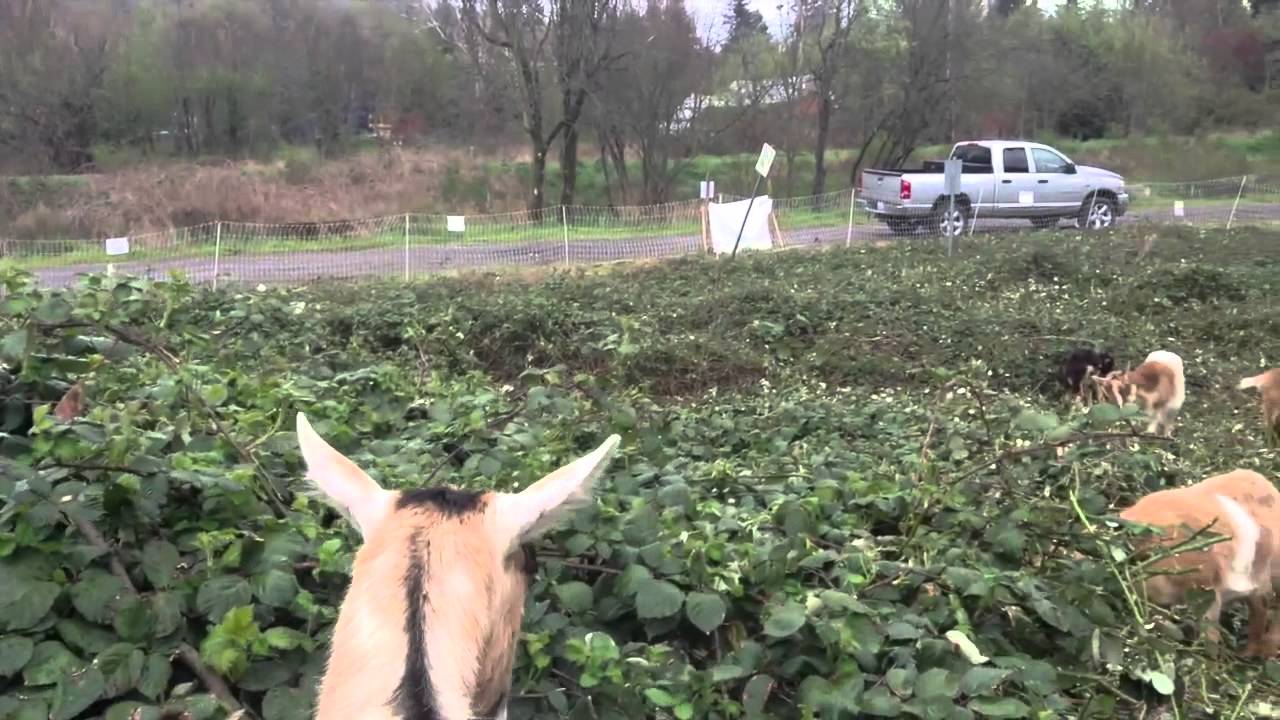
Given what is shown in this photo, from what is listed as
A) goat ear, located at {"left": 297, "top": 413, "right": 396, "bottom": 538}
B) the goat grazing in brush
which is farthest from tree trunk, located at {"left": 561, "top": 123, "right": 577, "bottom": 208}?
goat ear, located at {"left": 297, "top": 413, "right": 396, "bottom": 538}

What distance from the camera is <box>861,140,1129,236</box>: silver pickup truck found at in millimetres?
22766

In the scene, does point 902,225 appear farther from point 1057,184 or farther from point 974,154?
point 1057,184

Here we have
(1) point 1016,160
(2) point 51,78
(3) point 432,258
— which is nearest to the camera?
(3) point 432,258

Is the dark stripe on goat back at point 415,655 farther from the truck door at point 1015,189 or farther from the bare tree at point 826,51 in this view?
the bare tree at point 826,51

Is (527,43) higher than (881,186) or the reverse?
higher

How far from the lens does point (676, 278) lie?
48.5 ft

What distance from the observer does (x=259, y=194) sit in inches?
1093

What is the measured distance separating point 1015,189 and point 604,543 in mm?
23353

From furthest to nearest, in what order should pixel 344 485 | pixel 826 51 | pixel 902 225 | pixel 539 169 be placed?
1. pixel 826 51
2. pixel 539 169
3. pixel 902 225
4. pixel 344 485

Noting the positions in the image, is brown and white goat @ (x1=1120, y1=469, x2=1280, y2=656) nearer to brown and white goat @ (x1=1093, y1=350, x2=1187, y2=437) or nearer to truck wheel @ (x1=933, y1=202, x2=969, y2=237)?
brown and white goat @ (x1=1093, y1=350, x2=1187, y2=437)

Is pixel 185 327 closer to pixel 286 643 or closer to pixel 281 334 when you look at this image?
pixel 281 334

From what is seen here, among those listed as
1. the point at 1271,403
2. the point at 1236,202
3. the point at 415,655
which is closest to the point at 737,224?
the point at 1271,403

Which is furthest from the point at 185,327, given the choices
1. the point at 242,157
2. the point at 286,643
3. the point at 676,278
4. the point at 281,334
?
the point at 242,157

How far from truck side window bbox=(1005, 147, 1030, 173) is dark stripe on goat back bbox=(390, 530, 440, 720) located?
2456 cm
